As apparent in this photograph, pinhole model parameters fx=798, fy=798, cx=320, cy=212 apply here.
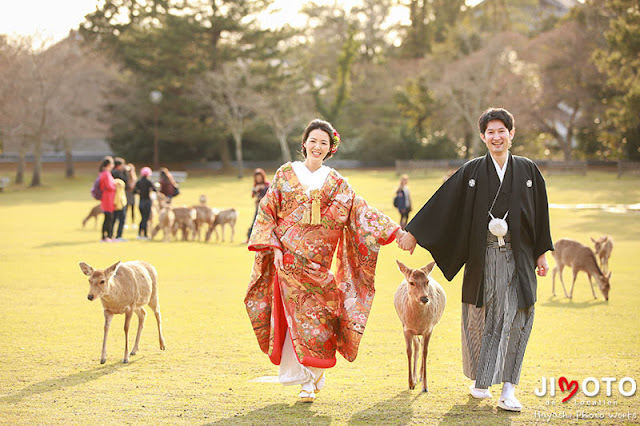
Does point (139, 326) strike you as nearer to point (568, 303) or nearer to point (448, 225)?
point (448, 225)

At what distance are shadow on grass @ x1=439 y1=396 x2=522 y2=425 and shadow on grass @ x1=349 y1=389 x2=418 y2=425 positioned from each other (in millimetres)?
287

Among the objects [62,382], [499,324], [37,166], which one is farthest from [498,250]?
[37,166]

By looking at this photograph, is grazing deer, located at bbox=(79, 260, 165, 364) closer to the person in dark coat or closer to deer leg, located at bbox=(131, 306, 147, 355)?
deer leg, located at bbox=(131, 306, 147, 355)

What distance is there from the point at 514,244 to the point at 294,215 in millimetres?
1717

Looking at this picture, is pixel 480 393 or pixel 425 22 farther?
pixel 425 22

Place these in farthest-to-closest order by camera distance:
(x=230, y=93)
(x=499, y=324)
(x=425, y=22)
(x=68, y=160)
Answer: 1. (x=425, y=22)
2. (x=68, y=160)
3. (x=230, y=93)
4. (x=499, y=324)

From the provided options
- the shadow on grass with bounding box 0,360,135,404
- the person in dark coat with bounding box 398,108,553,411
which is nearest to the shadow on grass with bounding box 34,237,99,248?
the shadow on grass with bounding box 0,360,135,404

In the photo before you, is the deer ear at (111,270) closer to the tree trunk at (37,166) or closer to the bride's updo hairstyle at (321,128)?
the bride's updo hairstyle at (321,128)

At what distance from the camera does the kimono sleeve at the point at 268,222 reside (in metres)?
6.29

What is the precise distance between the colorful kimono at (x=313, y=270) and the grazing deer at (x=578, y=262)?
6109 millimetres

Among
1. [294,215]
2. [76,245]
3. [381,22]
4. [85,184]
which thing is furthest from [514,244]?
[381,22]

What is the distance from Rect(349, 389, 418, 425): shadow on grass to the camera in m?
5.54

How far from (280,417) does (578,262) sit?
24.9ft

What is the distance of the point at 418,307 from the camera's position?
20.7 ft
